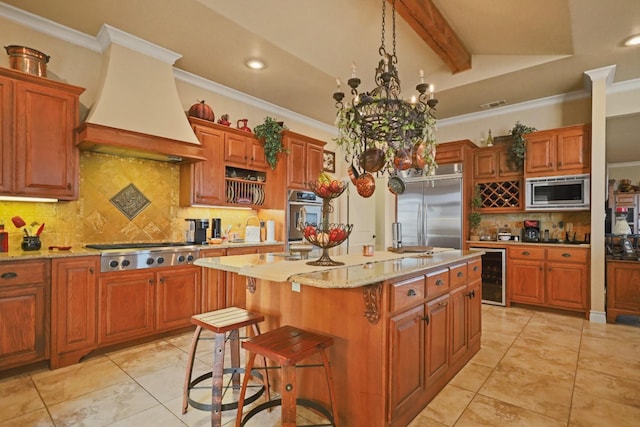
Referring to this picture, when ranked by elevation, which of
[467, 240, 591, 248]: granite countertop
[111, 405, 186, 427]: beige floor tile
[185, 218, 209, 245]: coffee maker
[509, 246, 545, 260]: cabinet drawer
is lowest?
[111, 405, 186, 427]: beige floor tile

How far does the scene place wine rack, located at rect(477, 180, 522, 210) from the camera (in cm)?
488

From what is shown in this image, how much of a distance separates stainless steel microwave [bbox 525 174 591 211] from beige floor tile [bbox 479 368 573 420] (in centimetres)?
276

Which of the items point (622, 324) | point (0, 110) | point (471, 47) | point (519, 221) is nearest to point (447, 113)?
point (471, 47)

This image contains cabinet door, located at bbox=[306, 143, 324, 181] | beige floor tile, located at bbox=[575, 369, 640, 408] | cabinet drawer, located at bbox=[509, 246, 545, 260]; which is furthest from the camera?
cabinet door, located at bbox=[306, 143, 324, 181]

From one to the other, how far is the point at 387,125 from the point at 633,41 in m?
3.03

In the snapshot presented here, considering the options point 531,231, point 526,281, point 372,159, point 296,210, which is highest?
point 372,159

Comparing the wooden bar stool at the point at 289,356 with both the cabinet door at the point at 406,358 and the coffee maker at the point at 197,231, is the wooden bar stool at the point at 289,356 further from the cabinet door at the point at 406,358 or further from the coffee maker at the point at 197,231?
the coffee maker at the point at 197,231

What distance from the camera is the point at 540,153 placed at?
4.58m

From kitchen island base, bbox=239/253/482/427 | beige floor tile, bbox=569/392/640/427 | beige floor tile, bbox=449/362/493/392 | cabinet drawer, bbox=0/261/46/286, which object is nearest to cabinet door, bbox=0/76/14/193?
cabinet drawer, bbox=0/261/46/286

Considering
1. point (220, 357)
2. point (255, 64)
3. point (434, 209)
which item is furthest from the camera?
point (434, 209)

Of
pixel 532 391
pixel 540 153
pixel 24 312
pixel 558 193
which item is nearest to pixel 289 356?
pixel 532 391

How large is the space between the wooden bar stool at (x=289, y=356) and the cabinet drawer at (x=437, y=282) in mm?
789

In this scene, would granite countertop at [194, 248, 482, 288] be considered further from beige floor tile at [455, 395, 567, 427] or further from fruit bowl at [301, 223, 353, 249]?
beige floor tile at [455, 395, 567, 427]

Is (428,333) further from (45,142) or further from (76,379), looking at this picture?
(45,142)
